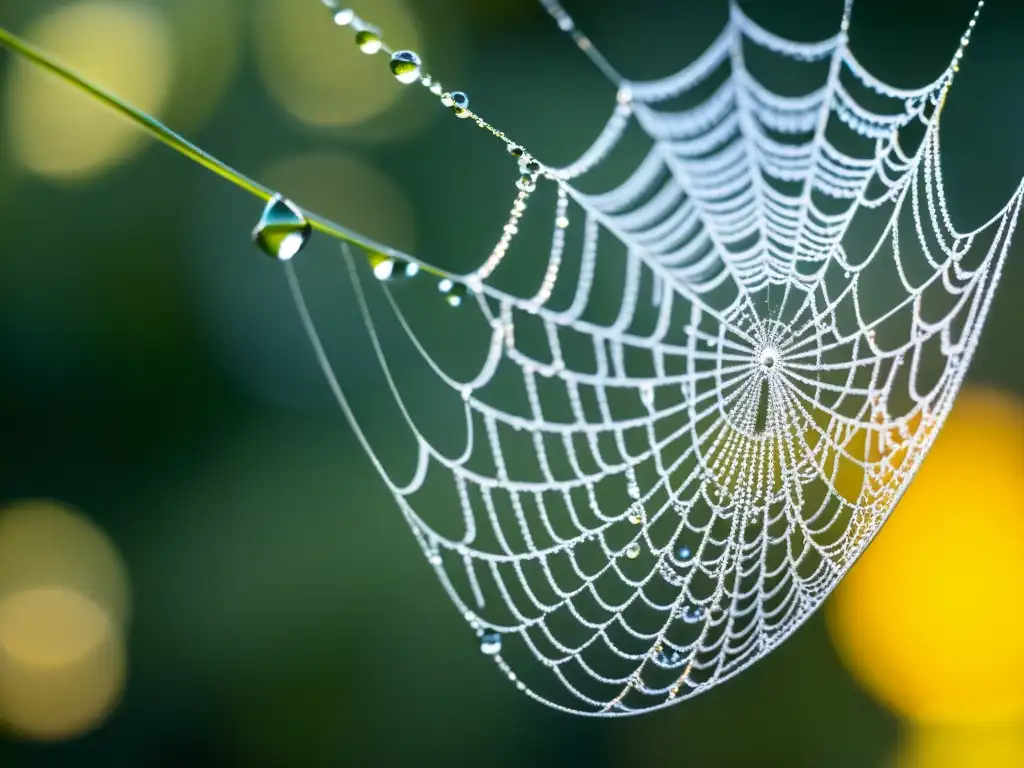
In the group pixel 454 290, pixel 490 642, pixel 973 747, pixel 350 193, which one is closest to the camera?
pixel 454 290

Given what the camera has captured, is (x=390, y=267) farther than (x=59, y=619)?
No

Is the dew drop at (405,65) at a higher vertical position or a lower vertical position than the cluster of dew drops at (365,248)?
higher

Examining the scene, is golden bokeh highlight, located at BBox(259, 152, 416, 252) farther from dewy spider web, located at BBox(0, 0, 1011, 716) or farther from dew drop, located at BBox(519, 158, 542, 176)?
dew drop, located at BBox(519, 158, 542, 176)

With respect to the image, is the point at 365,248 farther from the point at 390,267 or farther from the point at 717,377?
the point at 717,377

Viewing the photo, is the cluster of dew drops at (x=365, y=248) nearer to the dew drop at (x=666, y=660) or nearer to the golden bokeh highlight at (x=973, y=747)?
the dew drop at (x=666, y=660)

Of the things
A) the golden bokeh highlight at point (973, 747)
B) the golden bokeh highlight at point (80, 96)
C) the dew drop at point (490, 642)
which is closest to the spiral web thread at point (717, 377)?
the dew drop at point (490, 642)

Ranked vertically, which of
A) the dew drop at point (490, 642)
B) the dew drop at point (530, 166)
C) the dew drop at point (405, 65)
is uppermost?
the dew drop at point (405, 65)

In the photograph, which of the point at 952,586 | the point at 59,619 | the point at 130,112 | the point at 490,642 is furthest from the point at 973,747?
the point at 130,112
